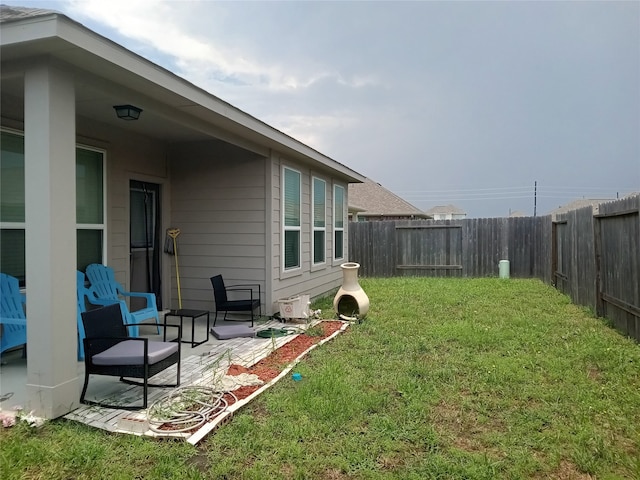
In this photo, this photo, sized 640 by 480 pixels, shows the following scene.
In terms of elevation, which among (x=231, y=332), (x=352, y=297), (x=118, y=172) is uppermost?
(x=118, y=172)

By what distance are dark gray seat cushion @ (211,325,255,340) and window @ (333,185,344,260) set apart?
14.3 feet

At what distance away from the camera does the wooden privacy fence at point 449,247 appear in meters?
12.4

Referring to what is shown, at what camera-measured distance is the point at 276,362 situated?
4441 millimetres

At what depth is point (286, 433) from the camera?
2.91 m

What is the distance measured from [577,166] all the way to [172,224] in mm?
30051

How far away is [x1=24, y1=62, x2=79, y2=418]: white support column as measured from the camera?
2939mm

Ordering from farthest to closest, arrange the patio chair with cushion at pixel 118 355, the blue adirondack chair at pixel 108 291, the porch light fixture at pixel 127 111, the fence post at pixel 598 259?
the fence post at pixel 598 259
the blue adirondack chair at pixel 108 291
the porch light fixture at pixel 127 111
the patio chair with cushion at pixel 118 355

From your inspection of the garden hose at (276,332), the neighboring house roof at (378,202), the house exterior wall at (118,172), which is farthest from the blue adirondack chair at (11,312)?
the neighboring house roof at (378,202)

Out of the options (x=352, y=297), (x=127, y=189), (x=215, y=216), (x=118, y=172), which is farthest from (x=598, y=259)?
(x=118, y=172)

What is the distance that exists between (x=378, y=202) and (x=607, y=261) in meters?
18.7

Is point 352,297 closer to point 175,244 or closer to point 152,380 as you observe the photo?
point 175,244

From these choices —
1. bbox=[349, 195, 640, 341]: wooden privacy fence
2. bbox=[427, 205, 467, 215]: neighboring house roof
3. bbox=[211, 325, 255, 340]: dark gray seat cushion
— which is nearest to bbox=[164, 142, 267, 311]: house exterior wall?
bbox=[211, 325, 255, 340]: dark gray seat cushion

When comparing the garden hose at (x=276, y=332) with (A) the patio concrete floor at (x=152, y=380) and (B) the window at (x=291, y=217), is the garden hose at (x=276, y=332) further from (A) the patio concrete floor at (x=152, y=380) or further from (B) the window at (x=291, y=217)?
(B) the window at (x=291, y=217)

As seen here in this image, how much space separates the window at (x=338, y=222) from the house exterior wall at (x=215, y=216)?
10.8 feet
